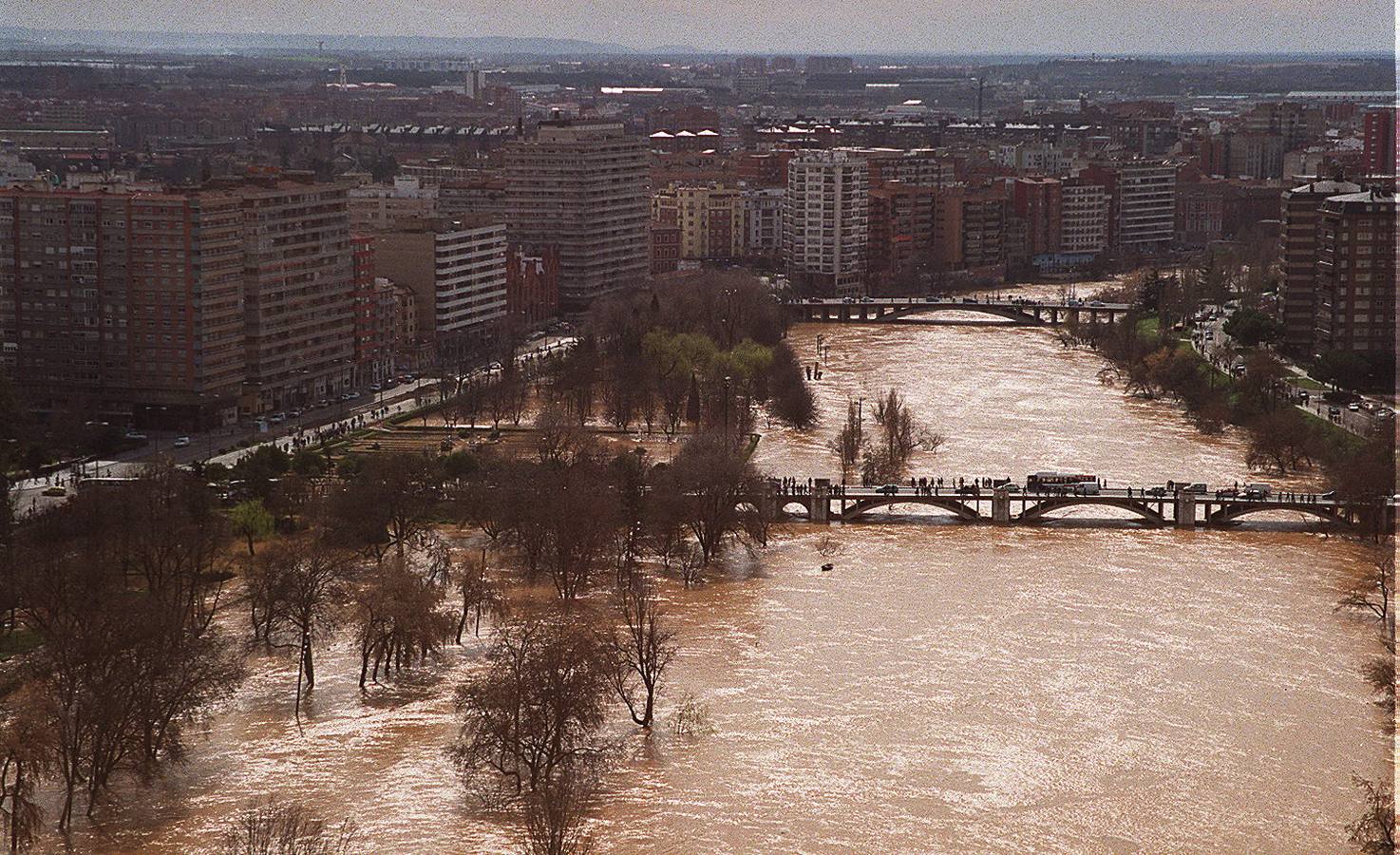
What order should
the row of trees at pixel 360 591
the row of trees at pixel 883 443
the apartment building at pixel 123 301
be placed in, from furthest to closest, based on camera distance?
the apartment building at pixel 123 301, the row of trees at pixel 883 443, the row of trees at pixel 360 591

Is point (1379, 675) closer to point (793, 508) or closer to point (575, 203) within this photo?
point (793, 508)

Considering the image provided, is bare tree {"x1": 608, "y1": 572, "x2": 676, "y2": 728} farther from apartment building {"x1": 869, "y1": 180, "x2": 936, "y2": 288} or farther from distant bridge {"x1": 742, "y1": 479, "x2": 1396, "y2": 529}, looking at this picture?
apartment building {"x1": 869, "y1": 180, "x2": 936, "y2": 288}

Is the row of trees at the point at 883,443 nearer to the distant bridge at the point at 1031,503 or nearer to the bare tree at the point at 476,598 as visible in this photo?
the distant bridge at the point at 1031,503

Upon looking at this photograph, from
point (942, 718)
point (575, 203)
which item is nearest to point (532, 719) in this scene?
point (942, 718)

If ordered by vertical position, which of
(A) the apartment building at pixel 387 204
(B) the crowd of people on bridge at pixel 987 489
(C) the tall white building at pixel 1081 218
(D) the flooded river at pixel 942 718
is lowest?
(D) the flooded river at pixel 942 718

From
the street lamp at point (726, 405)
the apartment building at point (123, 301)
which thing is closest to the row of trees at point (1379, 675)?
the street lamp at point (726, 405)

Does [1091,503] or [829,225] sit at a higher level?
[829,225]

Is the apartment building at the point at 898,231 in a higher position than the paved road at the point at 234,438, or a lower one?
higher
